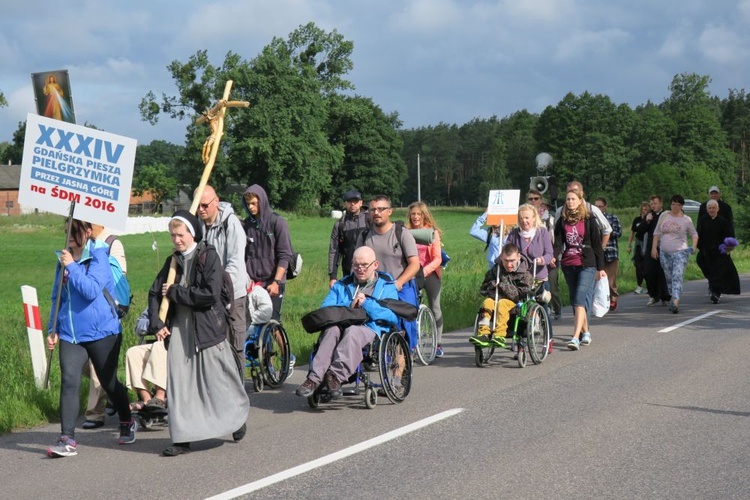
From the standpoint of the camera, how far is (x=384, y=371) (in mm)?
9227

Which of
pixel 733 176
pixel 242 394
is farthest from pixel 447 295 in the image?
pixel 733 176

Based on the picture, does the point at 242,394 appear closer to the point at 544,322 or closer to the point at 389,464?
the point at 389,464

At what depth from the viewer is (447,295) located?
20.3 metres

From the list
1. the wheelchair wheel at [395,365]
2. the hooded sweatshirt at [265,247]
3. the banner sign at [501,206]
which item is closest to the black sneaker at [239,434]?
the wheelchair wheel at [395,365]

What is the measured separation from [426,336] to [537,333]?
1.30m

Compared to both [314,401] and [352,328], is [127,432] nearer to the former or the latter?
[314,401]

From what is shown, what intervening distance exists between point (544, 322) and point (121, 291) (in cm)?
527

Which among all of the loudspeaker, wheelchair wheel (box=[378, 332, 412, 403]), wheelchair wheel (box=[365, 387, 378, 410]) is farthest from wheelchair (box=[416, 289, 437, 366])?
the loudspeaker

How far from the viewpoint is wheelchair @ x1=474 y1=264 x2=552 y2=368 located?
11.7 m

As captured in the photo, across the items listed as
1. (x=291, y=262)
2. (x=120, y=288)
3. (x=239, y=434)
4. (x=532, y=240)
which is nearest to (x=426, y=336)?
(x=532, y=240)

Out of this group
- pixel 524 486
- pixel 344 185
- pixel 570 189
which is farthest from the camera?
pixel 344 185

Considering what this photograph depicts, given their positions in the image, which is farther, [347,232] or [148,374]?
[347,232]

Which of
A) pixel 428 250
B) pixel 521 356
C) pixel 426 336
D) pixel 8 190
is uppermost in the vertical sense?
pixel 8 190

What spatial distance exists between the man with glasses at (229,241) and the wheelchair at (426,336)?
10.9ft
